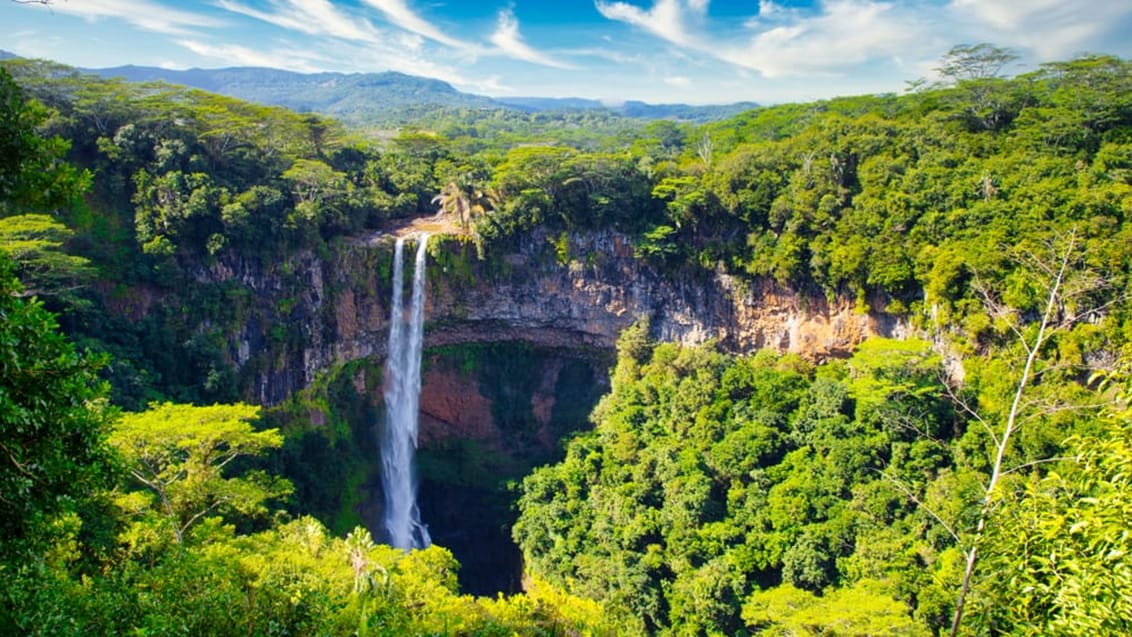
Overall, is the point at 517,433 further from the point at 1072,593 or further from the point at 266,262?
the point at 1072,593

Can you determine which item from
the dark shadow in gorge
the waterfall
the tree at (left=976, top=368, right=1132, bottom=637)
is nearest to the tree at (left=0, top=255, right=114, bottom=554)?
the tree at (left=976, top=368, right=1132, bottom=637)

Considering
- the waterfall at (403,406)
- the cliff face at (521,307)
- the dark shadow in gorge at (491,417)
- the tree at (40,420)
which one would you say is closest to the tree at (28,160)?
the tree at (40,420)

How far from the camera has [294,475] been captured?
2073 cm

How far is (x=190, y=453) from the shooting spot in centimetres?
1338

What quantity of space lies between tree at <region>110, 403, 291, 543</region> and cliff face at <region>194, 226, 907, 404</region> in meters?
7.32

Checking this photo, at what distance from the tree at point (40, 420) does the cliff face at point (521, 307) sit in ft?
54.4

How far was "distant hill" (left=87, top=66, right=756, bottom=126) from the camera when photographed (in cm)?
11645

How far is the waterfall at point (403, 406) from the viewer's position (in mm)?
23781

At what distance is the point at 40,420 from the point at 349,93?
154250mm

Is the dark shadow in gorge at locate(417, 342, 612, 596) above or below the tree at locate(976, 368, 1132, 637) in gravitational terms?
below

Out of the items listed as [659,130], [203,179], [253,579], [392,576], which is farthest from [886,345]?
[659,130]

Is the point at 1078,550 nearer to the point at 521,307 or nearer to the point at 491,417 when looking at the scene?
the point at 521,307

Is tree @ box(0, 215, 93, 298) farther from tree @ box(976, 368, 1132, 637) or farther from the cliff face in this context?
tree @ box(976, 368, 1132, 637)

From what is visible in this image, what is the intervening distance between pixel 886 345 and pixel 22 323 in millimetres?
18295
